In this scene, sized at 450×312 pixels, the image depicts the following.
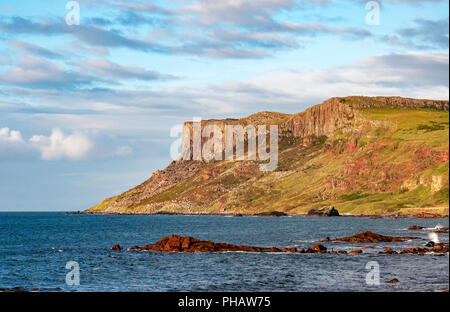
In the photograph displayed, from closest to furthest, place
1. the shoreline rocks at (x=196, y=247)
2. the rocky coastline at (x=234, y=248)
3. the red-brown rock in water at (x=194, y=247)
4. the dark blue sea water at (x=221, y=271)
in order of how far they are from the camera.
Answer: the dark blue sea water at (x=221, y=271) < the rocky coastline at (x=234, y=248) < the shoreline rocks at (x=196, y=247) < the red-brown rock in water at (x=194, y=247)

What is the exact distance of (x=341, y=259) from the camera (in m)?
91.2

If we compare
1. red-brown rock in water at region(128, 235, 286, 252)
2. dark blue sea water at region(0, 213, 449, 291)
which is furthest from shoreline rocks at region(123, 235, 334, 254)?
dark blue sea water at region(0, 213, 449, 291)

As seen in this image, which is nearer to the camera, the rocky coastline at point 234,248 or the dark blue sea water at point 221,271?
the dark blue sea water at point 221,271

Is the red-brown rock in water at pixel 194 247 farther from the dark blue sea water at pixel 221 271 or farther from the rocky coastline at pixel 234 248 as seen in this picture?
the dark blue sea water at pixel 221 271

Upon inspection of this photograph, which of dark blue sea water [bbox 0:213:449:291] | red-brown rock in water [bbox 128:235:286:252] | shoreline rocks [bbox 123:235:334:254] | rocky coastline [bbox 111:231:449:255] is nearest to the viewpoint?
dark blue sea water [bbox 0:213:449:291]

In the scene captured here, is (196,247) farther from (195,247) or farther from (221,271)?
(221,271)

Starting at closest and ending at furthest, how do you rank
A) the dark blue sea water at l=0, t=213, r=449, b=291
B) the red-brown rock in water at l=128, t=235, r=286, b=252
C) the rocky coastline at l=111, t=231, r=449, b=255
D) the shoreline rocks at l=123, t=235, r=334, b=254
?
the dark blue sea water at l=0, t=213, r=449, b=291, the rocky coastline at l=111, t=231, r=449, b=255, the shoreline rocks at l=123, t=235, r=334, b=254, the red-brown rock in water at l=128, t=235, r=286, b=252

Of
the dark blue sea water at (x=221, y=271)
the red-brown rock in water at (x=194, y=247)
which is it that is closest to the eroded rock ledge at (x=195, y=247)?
the red-brown rock in water at (x=194, y=247)

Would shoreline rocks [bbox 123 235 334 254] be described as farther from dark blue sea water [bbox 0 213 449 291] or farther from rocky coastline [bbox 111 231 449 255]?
dark blue sea water [bbox 0 213 449 291]

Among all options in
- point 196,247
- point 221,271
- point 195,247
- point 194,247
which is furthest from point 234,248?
point 221,271

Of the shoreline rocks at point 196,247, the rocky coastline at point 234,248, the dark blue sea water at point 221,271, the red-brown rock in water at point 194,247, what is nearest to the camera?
the dark blue sea water at point 221,271

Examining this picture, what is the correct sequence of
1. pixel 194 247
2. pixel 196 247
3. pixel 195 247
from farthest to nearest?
pixel 194 247 → pixel 195 247 → pixel 196 247

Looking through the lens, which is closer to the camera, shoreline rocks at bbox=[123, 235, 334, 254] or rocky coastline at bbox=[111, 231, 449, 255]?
rocky coastline at bbox=[111, 231, 449, 255]
